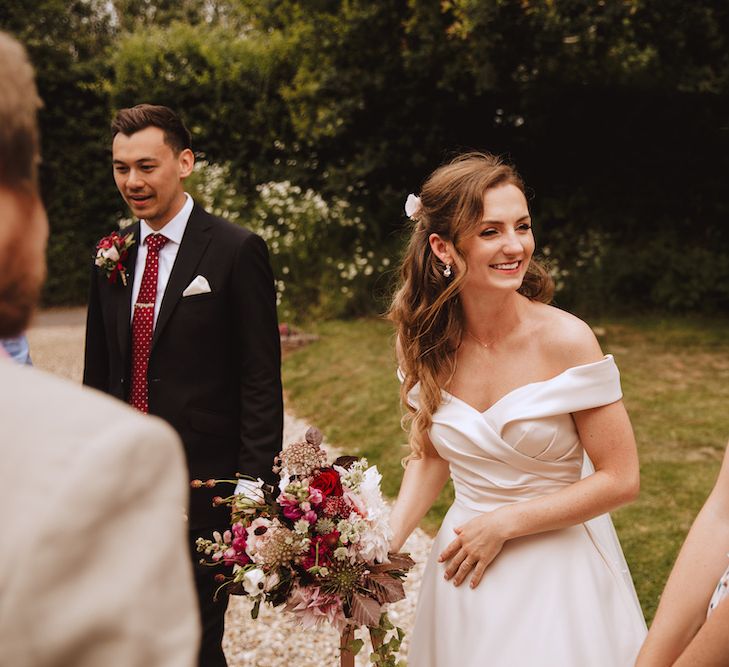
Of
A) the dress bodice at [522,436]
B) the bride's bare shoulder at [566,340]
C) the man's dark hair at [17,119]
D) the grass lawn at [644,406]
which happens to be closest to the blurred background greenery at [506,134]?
the grass lawn at [644,406]

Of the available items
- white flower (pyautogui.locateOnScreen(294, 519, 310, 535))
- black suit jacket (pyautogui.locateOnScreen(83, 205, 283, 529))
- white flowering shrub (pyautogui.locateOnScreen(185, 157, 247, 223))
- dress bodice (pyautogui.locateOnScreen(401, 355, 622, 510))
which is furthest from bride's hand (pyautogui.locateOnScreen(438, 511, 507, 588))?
white flowering shrub (pyautogui.locateOnScreen(185, 157, 247, 223))

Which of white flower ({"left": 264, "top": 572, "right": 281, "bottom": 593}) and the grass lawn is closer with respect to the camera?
white flower ({"left": 264, "top": 572, "right": 281, "bottom": 593})

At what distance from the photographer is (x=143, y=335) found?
10.0ft

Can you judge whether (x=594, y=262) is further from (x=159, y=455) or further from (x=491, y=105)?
(x=159, y=455)

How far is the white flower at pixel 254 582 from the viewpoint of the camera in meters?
1.95

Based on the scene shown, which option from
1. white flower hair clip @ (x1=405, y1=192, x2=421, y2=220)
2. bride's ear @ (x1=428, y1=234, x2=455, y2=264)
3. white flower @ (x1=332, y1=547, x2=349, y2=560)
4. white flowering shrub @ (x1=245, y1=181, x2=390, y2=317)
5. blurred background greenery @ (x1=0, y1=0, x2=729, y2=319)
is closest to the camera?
white flower @ (x1=332, y1=547, x2=349, y2=560)

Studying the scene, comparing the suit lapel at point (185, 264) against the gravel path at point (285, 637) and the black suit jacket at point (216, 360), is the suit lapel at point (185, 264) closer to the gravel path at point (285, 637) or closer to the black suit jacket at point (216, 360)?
the black suit jacket at point (216, 360)

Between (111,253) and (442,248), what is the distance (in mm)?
1408

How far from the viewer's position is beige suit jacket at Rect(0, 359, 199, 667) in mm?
740

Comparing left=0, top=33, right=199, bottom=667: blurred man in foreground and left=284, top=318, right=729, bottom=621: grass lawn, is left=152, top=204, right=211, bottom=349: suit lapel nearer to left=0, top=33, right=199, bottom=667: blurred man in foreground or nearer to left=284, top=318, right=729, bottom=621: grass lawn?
left=284, top=318, right=729, bottom=621: grass lawn

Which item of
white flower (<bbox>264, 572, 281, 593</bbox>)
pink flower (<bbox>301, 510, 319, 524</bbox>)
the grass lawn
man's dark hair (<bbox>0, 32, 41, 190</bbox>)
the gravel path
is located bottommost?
the gravel path

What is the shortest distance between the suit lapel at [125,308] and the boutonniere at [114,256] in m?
0.02

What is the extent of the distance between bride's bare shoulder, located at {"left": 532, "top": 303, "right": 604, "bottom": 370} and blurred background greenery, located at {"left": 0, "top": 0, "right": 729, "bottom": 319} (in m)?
6.72

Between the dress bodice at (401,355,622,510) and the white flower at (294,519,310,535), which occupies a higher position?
the dress bodice at (401,355,622,510)
